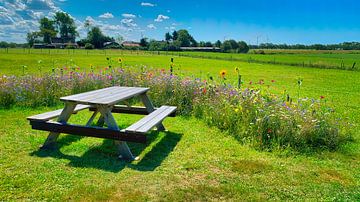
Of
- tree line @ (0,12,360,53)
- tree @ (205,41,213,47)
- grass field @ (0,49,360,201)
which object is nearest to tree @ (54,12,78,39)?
tree line @ (0,12,360,53)

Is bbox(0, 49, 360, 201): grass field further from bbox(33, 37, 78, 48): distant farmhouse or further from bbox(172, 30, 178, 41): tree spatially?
bbox(172, 30, 178, 41): tree

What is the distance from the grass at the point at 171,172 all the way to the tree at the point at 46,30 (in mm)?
121045

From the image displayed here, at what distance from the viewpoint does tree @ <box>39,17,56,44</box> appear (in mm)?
112475

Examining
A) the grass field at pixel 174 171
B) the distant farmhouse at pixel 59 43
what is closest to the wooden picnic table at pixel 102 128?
the grass field at pixel 174 171

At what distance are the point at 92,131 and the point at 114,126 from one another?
38cm

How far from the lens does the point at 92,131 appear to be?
458 cm

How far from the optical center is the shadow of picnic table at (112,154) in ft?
14.7

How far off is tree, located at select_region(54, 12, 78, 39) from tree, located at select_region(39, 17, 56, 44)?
3.50 m

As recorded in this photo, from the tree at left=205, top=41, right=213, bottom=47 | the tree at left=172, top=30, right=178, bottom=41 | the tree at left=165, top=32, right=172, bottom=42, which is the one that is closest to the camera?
the tree at left=205, top=41, right=213, bottom=47

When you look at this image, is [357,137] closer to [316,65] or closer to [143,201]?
[143,201]

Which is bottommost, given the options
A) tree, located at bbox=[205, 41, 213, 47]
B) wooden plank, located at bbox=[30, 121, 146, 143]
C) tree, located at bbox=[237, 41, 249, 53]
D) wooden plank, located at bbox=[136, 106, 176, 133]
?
wooden plank, located at bbox=[30, 121, 146, 143]

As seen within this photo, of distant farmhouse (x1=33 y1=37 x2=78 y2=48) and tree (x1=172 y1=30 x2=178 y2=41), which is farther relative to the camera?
tree (x1=172 y1=30 x2=178 y2=41)

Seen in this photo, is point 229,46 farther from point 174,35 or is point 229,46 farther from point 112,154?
point 112,154

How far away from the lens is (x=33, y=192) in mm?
3588
